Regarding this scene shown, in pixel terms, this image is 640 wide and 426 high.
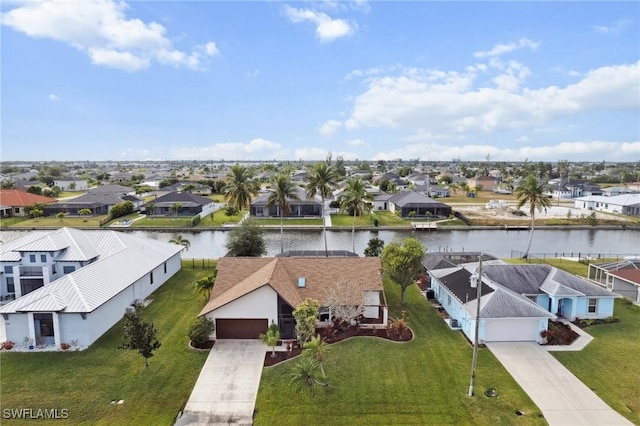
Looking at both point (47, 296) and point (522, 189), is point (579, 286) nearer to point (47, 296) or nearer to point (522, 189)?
point (522, 189)

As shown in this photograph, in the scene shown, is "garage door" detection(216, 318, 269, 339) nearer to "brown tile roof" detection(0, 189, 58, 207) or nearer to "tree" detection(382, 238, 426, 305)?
"tree" detection(382, 238, 426, 305)

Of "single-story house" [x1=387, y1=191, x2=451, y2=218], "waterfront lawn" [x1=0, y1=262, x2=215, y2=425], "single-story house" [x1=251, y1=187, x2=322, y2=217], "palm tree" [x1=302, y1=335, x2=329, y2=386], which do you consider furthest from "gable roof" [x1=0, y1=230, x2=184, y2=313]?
"single-story house" [x1=387, y1=191, x2=451, y2=218]

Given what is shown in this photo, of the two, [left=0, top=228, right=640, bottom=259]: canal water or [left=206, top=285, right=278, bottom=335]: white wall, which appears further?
[left=0, top=228, right=640, bottom=259]: canal water

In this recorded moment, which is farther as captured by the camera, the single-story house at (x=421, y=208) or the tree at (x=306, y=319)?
the single-story house at (x=421, y=208)

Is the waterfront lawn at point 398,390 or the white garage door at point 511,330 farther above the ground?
the white garage door at point 511,330

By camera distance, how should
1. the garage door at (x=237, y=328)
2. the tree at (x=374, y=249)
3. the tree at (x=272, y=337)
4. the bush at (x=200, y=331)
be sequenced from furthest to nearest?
the tree at (x=374, y=249) → the garage door at (x=237, y=328) → the bush at (x=200, y=331) → the tree at (x=272, y=337)

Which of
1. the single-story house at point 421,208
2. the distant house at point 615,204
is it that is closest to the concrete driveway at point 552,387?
the single-story house at point 421,208

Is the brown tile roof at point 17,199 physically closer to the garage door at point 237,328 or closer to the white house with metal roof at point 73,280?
the white house with metal roof at point 73,280

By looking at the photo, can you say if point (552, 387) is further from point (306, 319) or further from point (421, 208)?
point (421, 208)
